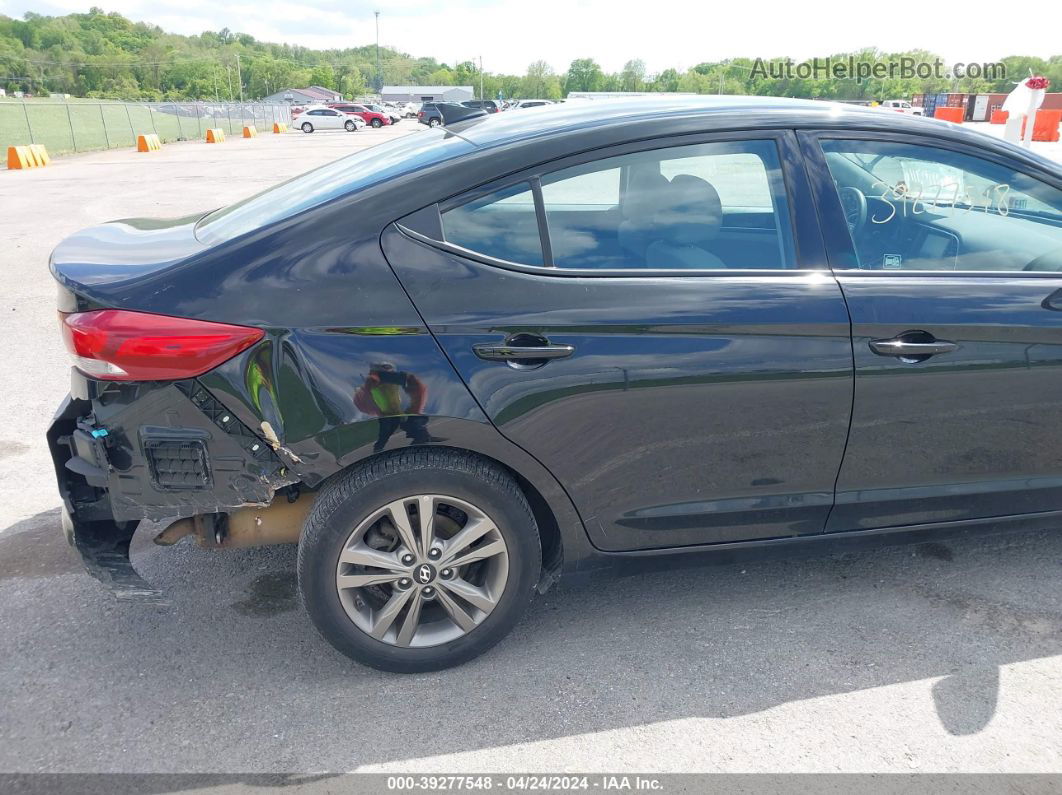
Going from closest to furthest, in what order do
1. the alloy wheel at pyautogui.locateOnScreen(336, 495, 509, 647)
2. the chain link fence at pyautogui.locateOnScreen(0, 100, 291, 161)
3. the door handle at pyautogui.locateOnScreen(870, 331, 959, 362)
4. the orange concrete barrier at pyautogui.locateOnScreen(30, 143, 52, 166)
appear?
the alloy wheel at pyautogui.locateOnScreen(336, 495, 509, 647), the door handle at pyautogui.locateOnScreen(870, 331, 959, 362), the orange concrete barrier at pyautogui.locateOnScreen(30, 143, 52, 166), the chain link fence at pyautogui.locateOnScreen(0, 100, 291, 161)

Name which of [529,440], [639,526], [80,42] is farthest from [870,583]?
[80,42]

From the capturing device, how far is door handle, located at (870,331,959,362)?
2.77 m

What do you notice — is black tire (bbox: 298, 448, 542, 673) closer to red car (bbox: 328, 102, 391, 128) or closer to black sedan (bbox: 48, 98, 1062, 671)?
black sedan (bbox: 48, 98, 1062, 671)

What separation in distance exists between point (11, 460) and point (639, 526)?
3425 millimetres

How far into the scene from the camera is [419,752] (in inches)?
98.5

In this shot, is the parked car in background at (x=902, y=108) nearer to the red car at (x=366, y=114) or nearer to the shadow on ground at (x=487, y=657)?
the shadow on ground at (x=487, y=657)

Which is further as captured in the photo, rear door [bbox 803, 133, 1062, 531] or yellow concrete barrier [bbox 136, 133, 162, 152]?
yellow concrete barrier [bbox 136, 133, 162, 152]

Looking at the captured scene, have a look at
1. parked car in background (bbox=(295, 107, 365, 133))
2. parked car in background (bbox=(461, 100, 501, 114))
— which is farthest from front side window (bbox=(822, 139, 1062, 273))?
parked car in background (bbox=(295, 107, 365, 133))

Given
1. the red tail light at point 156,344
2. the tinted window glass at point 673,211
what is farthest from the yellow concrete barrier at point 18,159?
the tinted window glass at point 673,211

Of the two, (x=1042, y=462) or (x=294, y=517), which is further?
(x=1042, y=462)

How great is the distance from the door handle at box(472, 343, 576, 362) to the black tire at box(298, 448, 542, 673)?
33 centimetres

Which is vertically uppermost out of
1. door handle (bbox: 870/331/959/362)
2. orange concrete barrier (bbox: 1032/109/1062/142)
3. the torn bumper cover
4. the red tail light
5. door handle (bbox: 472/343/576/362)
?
the red tail light

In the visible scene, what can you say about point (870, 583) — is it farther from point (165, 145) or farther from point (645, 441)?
point (165, 145)

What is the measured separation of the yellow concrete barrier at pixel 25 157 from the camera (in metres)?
22.3
